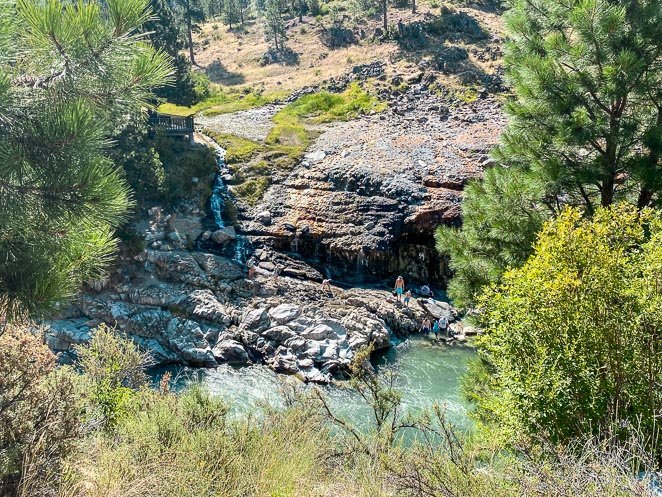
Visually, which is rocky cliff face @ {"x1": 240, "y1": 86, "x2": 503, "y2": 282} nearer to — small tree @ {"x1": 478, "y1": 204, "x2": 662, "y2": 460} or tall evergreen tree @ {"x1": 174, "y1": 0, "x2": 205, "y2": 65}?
small tree @ {"x1": 478, "y1": 204, "x2": 662, "y2": 460}

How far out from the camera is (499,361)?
17.4ft

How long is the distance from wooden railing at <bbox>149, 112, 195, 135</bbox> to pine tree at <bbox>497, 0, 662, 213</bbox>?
76.5 ft

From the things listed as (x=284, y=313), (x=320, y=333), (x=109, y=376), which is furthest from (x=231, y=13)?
(x=109, y=376)

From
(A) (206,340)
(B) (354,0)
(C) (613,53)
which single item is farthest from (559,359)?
(B) (354,0)

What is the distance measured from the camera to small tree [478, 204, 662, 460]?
474 cm

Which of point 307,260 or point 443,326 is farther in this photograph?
point 307,260

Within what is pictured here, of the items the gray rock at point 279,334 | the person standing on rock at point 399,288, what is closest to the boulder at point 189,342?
the gray rock at point 279,334

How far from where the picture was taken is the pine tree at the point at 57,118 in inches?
161

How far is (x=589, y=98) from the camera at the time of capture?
7645 mm

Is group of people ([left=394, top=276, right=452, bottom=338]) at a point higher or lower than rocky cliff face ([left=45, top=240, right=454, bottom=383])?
lower

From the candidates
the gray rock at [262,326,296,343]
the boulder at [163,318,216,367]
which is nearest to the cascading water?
the boulder at [163,318,216,367]

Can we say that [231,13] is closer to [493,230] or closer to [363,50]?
[363,50]

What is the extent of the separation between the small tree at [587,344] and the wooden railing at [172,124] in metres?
26.0

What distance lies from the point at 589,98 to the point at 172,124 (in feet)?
83.6
